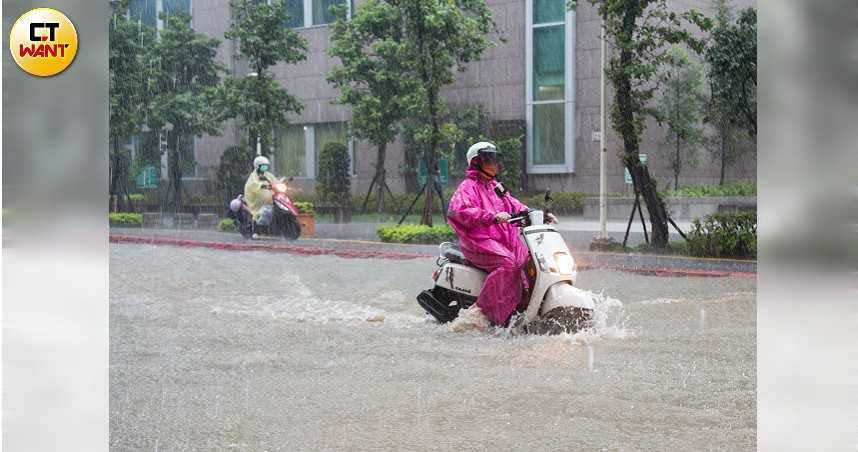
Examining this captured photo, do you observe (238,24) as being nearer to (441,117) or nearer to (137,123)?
(137,123)

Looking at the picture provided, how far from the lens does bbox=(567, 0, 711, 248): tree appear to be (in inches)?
149

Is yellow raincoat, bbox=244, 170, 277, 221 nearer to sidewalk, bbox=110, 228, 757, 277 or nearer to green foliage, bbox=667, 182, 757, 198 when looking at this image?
sidewalk, bbox=110, 228, 757, 277

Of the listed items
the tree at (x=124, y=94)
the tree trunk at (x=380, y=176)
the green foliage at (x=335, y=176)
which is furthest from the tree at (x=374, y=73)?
the tree at (x=124, y=94)

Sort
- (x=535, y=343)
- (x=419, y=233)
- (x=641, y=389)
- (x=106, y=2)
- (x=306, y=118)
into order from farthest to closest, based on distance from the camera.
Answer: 1. (x=306, y=118)
2. (x=419, y=233)
3. (x=535, y=343)
4. (x=641, y=389)
5. (x=106, y=2)

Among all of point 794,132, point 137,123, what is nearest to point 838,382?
point 794,132

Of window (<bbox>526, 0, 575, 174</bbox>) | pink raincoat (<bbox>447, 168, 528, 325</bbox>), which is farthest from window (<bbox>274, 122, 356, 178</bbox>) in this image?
window (<bbox>526, 0, 575, 174</bbox>)

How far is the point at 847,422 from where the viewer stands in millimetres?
1699

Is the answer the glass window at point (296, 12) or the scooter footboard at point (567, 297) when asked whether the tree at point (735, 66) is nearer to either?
the scooter footboard at point (567, 297)

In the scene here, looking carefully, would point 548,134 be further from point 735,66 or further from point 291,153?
point 291,153

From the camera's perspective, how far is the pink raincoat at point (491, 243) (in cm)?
352

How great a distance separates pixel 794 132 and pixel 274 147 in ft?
10.2

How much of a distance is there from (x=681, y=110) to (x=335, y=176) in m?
1.68

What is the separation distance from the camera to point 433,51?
13.2 ft

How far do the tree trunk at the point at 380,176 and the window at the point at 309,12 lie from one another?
70 centimetres
